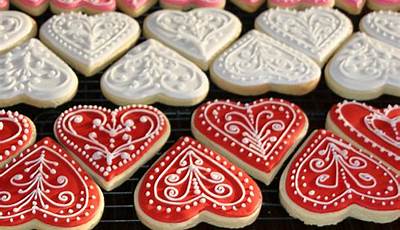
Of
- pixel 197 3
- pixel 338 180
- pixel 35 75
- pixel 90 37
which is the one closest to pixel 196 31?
pixel 197 3

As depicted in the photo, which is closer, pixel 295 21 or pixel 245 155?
pixel 245 155

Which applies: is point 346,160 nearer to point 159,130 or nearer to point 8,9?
point 159,130

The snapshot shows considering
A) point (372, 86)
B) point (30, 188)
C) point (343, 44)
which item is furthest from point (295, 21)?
point (30, 188)

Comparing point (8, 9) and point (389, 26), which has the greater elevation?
point (389, 26)

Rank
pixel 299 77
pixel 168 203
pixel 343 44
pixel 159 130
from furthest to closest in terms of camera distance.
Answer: pixel 343 44 < pixel 299 77 < pixel 159 130 < pixel 168 203

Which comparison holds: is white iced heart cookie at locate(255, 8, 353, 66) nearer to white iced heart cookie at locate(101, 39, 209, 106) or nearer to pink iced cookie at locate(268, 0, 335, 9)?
pink iced cookie at locate(268, 0, 335, 9)

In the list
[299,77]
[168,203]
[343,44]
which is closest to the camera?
[168,203]

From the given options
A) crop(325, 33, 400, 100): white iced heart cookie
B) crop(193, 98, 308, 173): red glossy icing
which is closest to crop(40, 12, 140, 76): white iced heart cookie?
crop(193, 98, 308, 173): red glossy icing
